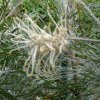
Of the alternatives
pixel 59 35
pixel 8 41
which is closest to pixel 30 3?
pixel 8 41

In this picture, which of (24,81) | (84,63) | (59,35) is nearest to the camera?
(59,35)

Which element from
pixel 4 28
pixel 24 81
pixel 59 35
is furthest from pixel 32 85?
pixel 59 35

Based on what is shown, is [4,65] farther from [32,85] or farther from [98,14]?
[98,14]

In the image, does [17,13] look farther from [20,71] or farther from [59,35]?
[59,35]

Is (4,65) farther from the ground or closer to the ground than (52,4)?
closer to the ground

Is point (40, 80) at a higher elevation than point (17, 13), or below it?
below

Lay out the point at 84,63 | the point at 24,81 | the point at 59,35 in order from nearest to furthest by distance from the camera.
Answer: the point at 59,35 → the point at 84,63 → the point at 24,81

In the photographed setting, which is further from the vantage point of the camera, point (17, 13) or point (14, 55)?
point (17, 13)

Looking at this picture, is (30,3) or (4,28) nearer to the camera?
(4,28)
